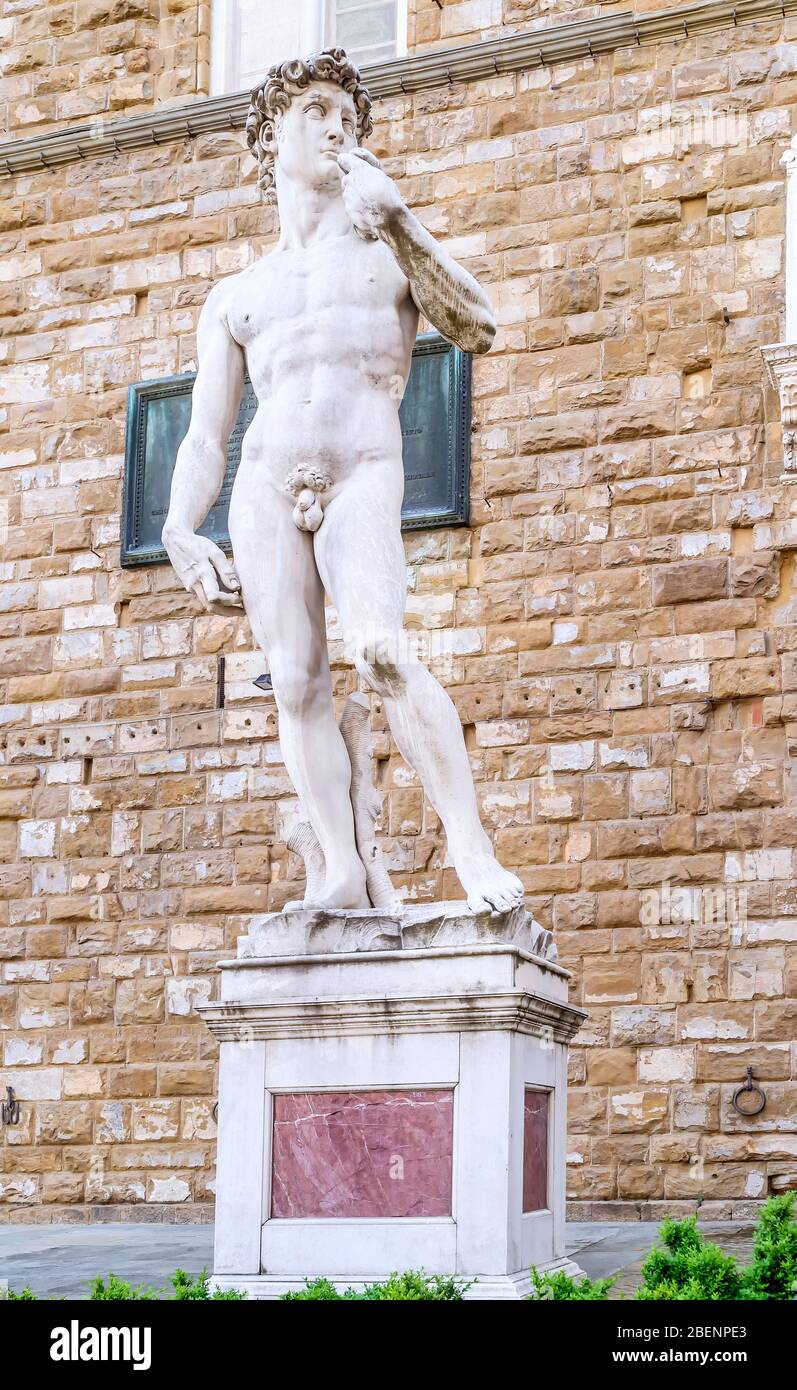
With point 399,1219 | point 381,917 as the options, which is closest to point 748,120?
point 381,917

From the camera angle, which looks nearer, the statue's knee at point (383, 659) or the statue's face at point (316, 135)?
the statue's knee at point (383, 659)

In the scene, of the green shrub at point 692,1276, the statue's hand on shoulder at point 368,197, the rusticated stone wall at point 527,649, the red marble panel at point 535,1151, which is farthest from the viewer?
the rusticated stone wall at point 527,649

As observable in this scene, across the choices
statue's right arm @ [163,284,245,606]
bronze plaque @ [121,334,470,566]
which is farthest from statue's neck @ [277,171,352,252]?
bronze plaque @ [121,334,470,566]

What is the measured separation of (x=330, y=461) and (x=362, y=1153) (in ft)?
6.51

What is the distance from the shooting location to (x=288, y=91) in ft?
20.1

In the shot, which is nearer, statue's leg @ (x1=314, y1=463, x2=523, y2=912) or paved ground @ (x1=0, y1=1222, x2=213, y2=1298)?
statue's leg @ (x1=314, y1=463, x2=523, y2=912)

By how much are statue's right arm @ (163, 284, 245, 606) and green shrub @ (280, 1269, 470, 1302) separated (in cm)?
208

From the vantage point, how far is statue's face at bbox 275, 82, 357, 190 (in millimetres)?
6094

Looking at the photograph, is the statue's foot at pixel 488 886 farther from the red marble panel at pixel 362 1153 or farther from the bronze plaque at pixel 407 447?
the bronze plaque at pixel 407 447

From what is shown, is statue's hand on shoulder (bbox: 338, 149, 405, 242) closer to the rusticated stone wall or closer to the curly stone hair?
the curly stone hair

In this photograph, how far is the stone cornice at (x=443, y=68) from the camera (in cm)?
961

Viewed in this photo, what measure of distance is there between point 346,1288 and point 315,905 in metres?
1.11

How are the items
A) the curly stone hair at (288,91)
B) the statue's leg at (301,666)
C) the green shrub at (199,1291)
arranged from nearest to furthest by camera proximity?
the green shrub at (199,1291) → the statue's leg at (301,666) → the curly stone hair at (288,91)

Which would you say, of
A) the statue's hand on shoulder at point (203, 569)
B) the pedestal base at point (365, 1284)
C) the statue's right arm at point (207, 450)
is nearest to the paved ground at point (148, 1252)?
the pedestal base at point (365, 1284)
